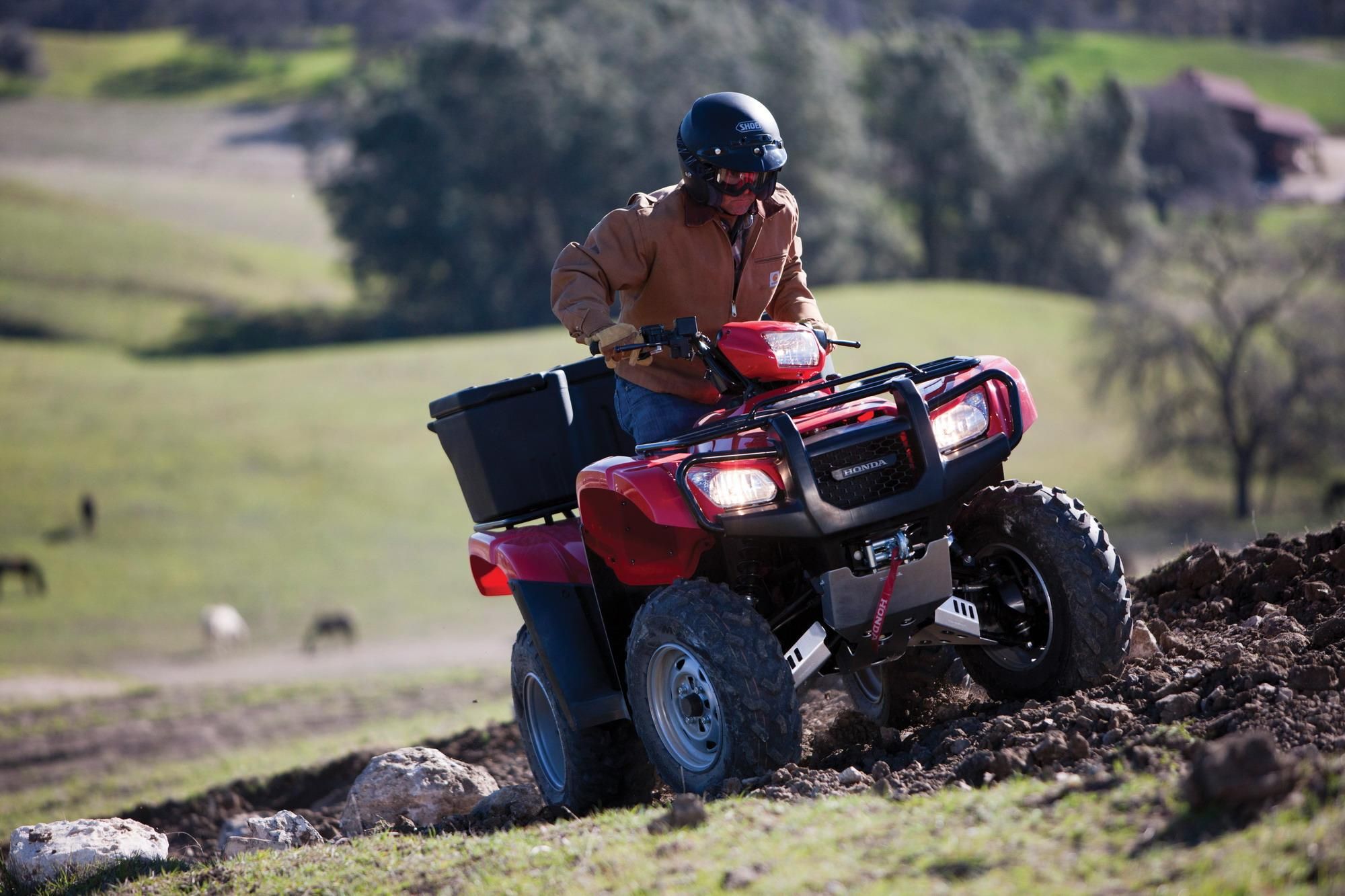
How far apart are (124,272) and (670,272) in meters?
69.1

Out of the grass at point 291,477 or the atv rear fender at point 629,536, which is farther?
the grass at point 291,477

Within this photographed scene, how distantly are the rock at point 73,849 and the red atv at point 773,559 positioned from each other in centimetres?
195

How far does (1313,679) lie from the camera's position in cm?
483

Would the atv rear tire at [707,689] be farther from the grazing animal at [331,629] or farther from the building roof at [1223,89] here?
the grazing animal at [331,629]

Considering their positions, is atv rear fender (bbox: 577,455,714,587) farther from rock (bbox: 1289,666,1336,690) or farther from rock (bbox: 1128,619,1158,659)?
rock (bbox: 1289,666,1336,690)

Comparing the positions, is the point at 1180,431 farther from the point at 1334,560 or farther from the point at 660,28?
the point at 660,28

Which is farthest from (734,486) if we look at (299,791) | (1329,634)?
(299,791)

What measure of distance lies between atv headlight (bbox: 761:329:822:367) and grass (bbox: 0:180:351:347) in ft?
200

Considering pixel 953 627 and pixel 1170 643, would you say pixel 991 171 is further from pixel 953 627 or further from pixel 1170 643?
pixel 953 627

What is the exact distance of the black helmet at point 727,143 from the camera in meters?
5.51

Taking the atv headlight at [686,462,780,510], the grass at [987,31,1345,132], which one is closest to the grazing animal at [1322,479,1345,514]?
the grass at [987,31,1345,132]

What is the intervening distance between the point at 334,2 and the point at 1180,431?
77.6 metres

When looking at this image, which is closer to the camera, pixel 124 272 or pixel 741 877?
pixel 741 877

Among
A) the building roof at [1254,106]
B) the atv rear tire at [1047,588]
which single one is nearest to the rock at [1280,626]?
the atv rear tire at [1047,588]
